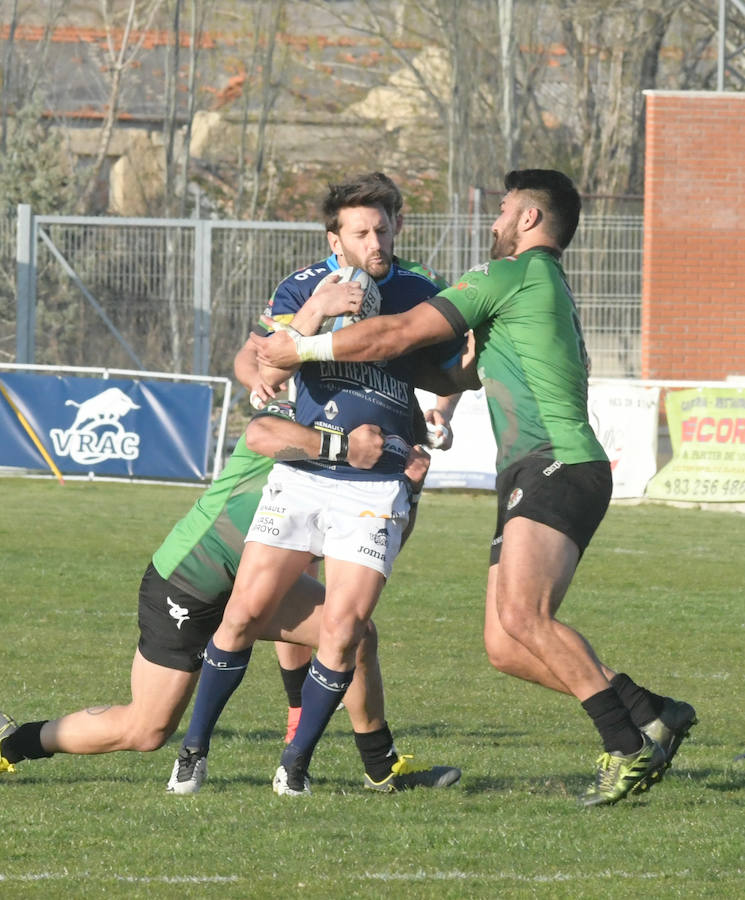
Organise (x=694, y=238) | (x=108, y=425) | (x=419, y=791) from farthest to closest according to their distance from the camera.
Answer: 1. (x=694, y=238)
2. (x=108, y=425)
3. (x=419, y=791)

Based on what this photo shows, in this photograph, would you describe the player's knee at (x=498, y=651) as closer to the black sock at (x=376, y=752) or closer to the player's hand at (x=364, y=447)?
the black sock at (x=376, y=752)

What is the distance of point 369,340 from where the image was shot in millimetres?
5695

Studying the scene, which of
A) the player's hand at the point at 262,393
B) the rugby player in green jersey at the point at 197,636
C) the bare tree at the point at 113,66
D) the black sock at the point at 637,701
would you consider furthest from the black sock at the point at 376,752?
the bare tree at the point at 113,66

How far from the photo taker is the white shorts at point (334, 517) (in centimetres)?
576

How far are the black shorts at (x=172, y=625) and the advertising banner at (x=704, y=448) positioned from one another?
1310 cm

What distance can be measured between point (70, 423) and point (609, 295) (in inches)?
332

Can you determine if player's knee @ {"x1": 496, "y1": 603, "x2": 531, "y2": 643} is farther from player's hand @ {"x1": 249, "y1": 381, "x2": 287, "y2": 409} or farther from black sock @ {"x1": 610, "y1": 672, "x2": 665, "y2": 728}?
player's hand @ {"x1": 249, "y1": 381, "x2": 287, "y2": 409}

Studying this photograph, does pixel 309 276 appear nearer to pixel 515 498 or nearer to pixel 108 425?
Result: pixel 515 498

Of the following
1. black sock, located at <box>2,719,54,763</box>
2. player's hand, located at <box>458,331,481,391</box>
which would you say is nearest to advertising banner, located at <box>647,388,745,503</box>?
player's hand, located at <box>458,331,481,391</box>

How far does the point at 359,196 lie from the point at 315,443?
90 cm

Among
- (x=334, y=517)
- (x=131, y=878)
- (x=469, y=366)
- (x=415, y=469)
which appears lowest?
(x=131, y=878)

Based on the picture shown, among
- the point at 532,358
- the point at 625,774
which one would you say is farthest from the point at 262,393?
the point at 625,774

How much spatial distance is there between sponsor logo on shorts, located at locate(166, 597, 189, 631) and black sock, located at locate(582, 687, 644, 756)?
4.69ft

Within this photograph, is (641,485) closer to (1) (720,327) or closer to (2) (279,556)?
(1) (720,327)
